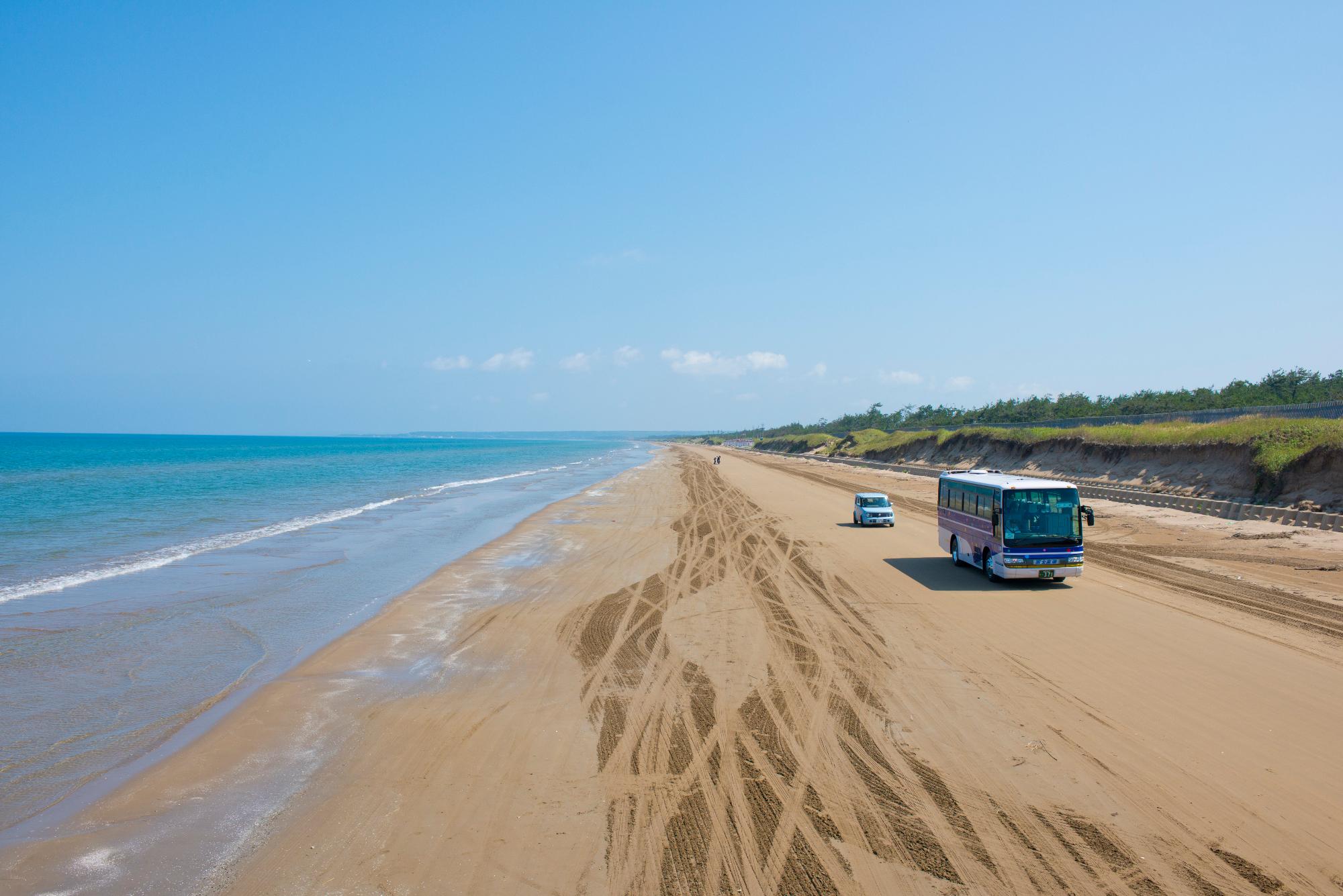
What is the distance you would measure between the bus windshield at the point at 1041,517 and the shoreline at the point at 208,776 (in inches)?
541

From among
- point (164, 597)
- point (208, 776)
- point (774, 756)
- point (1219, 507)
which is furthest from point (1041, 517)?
point (164, 597)

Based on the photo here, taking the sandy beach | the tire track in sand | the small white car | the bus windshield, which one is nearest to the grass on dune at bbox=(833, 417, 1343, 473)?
the sandy beach

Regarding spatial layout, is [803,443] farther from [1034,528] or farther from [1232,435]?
[1034,528]

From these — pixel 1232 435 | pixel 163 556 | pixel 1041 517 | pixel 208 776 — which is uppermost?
pixel 1232 435

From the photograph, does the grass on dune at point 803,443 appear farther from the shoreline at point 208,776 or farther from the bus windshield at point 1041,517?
the shoreline at point 208,776

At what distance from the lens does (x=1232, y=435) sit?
33.8 meters

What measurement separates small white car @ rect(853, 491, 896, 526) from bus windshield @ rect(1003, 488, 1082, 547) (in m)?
12.7

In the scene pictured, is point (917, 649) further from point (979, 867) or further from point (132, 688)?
point (132, 688)

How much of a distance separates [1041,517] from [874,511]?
1298cm

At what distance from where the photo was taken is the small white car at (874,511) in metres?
30.8

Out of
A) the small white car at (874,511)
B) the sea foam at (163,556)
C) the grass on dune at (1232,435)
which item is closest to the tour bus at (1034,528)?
the small white car at (874,511)

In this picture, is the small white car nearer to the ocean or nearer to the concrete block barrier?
the concrete block barrier

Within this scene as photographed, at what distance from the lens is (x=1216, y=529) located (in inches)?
1045

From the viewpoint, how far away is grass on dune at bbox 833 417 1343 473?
28.9m
